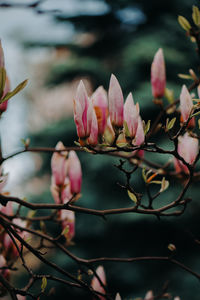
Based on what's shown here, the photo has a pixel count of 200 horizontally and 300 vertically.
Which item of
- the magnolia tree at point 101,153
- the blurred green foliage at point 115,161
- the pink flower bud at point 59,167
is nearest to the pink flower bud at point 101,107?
the magnolia tree at point 101,153

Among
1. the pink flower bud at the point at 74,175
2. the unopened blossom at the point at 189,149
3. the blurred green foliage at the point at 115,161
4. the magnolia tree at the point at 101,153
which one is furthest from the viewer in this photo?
the blurred green foliage at the point at 115,161

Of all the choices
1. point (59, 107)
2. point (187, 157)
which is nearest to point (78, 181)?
point (187, 157)

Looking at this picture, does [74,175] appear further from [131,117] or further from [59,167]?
[131,117]

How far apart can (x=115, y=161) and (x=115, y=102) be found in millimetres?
3356

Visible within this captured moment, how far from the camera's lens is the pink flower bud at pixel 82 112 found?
0.58 m

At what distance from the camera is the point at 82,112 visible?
590 millimetres

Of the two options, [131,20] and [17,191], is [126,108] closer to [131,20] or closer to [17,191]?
[131,20]

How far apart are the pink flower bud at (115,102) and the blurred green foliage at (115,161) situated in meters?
3.16

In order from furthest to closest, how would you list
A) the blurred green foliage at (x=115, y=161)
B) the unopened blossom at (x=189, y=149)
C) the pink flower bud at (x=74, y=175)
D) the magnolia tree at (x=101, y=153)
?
the blurred green foliage at (x=115, y=161) < the pink flower bud at (x=74, y=175) < the unopened blossom at (x=189, y=149) < the magnolia tree at (x=101, y=153)

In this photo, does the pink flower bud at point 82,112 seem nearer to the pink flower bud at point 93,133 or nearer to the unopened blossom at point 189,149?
the pink flower bud at point 93,133

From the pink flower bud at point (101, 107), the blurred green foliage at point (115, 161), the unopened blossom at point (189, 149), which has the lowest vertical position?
the blurred green foliage at point (115, 161)

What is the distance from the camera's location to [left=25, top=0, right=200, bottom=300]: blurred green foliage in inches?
159

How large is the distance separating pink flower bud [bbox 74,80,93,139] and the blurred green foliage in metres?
3.17

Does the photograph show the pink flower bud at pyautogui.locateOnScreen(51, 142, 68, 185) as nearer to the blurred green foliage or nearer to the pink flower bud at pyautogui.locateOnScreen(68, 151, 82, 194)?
the pink flower bud at pyautogui.locateOnScreen(68, 151, 82, 194)
